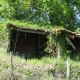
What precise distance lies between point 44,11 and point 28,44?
35.9ft

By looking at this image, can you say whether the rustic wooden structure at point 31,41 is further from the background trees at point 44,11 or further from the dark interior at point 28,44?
the background trees at point 44,11

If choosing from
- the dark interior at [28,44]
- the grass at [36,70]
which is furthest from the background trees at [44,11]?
the grass at [36,70]

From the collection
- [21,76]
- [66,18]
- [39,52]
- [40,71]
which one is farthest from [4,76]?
[66,18]

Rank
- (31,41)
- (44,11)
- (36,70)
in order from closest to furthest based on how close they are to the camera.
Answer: (36,70) → (31,41) → (44,11)

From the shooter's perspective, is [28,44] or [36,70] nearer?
[36,70]

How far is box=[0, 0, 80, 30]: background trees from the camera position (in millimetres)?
28969

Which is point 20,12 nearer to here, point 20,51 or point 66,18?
point 66,18

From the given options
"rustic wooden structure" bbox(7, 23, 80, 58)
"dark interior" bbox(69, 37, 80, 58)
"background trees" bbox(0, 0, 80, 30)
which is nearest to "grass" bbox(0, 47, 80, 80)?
"rustic wooden structure" bbox(7, 23, 80, 58)

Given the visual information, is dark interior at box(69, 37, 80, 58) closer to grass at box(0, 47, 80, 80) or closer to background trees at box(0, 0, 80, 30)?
grass at box(0, 47, 80, 80)

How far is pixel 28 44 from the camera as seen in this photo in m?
20.8

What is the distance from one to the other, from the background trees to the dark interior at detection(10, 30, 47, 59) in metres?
7.75

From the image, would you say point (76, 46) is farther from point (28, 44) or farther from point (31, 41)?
point (28, 44)

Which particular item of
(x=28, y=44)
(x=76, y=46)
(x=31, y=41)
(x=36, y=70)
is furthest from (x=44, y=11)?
(x=36, y=70)

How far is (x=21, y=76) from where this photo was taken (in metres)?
13.3
